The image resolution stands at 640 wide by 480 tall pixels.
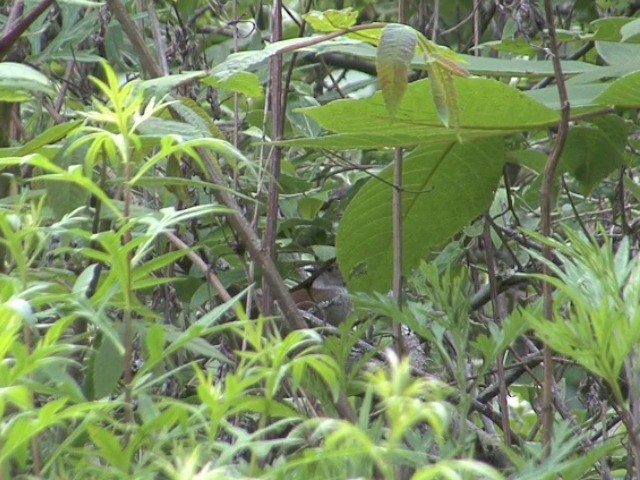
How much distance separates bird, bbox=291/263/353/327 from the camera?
4.40 ft

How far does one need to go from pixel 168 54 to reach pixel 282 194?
24 cm

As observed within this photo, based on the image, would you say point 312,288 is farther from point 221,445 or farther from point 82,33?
point 221,445

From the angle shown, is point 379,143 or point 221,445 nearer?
point 221,445

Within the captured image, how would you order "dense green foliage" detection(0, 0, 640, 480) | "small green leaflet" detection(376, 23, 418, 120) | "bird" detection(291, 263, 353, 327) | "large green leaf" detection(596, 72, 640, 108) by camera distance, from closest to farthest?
"dense green foliage" detection(0, 0, 640, 480), "small green leaflet" detection(376, 23, 418, 120), "large green leaf" detection(596, 72, 640, 108), "bird" detection(291, 263, 353, 327)

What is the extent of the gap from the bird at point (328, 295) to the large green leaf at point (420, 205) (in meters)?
0.21

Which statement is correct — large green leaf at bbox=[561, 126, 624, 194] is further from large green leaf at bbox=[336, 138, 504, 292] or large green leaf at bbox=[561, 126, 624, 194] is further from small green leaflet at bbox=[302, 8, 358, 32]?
small green leaflet at bbox=[302, 8, 358, 32]

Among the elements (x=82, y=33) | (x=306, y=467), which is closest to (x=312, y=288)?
(x=82, y=33)

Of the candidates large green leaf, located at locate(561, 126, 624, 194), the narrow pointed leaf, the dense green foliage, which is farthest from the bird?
the narrow pointed leaf

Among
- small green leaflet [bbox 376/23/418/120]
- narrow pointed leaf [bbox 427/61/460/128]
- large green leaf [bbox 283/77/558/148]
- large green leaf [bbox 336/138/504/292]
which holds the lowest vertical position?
large green leaf [bbox 336/138/504/292]

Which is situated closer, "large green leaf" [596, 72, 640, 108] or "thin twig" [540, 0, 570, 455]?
"thin twig" [540, 0, 570, 455]

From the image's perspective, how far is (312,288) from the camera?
1.37 meters

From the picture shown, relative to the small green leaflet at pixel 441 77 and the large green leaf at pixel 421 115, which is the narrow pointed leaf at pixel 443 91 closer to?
the small green leaflet at pixel 441 77

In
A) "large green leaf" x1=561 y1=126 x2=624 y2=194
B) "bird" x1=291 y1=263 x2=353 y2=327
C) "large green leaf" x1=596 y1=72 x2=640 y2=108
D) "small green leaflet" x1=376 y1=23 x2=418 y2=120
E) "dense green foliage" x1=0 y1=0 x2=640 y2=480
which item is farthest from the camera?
"bird" x1=291 y1=263 x2=353 y2=327

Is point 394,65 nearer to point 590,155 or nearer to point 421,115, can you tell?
point 421,115
